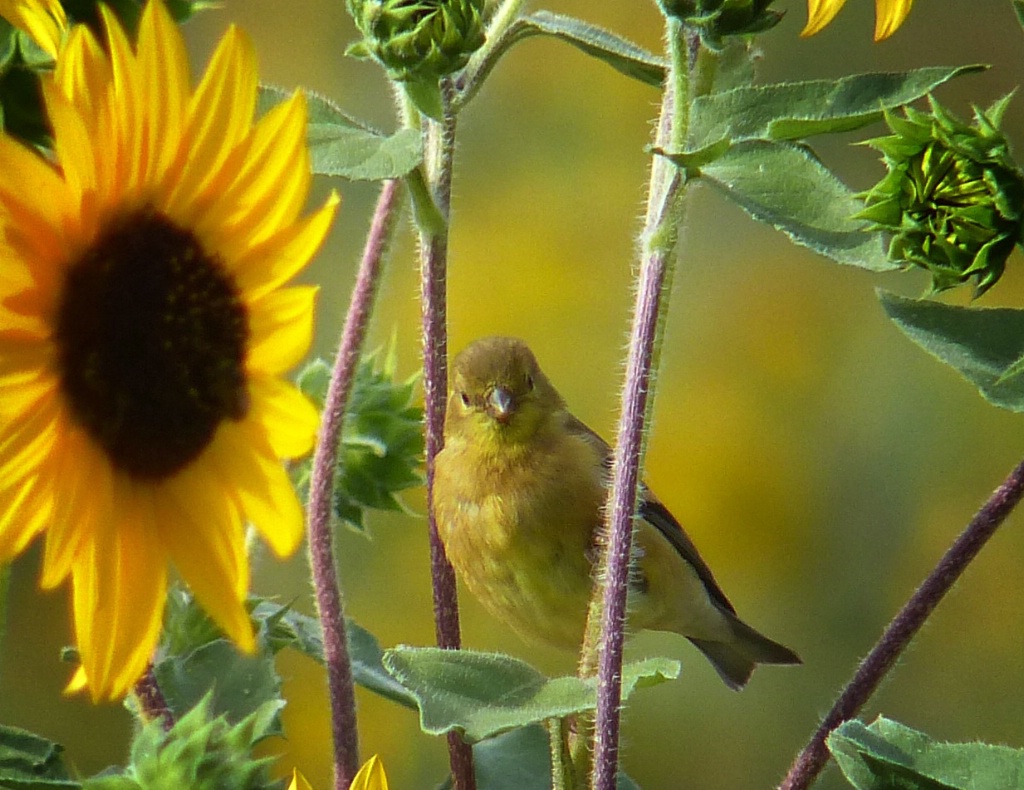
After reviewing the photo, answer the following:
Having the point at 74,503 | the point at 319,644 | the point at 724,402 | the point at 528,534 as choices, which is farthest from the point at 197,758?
the point at 724,402

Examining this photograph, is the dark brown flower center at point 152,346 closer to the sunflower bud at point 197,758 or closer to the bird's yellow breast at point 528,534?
the sunflower bud at point 197,758

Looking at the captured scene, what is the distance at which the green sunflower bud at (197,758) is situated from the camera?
23.1 inches

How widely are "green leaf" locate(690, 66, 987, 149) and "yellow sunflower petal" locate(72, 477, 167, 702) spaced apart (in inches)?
10.8

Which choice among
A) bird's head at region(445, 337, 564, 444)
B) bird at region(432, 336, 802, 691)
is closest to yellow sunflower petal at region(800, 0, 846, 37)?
bird at region(432, 336, 802, 691)

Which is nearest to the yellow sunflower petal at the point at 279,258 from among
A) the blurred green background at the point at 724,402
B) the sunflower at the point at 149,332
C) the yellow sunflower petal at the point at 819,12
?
the sunflower at the point at 149,332

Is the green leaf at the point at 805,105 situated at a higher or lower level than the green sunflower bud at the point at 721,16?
lower

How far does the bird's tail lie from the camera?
4.66 feet

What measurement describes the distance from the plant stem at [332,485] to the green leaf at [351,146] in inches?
1.4

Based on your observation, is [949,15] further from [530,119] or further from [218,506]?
[218,506]

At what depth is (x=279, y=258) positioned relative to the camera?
2.00 feet

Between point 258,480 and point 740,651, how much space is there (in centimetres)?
91

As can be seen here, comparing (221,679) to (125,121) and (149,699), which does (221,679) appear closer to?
(149,699)

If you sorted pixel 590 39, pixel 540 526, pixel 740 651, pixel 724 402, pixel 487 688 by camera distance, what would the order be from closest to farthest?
pixel 487 688 < pixel 590 39 < pixel 540 526 < pixel 740 651 < pixel 724 402

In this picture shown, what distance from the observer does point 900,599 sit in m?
2.44
